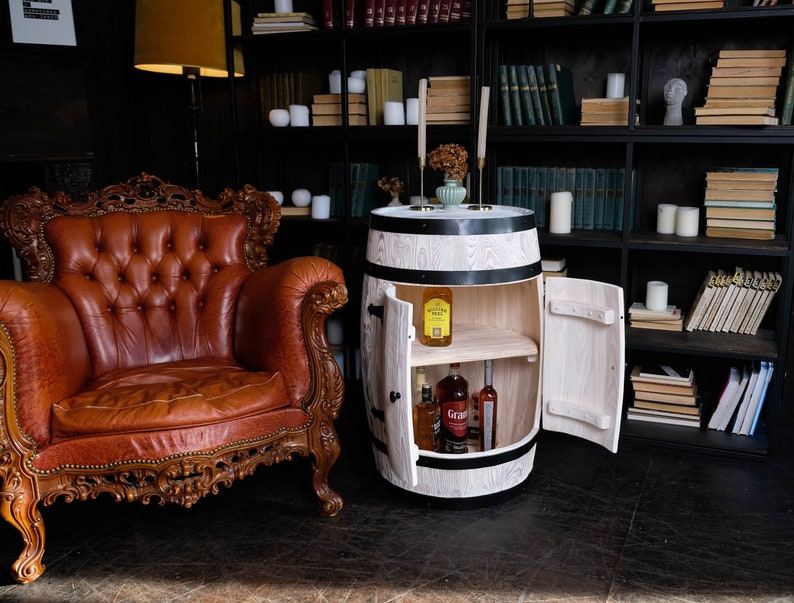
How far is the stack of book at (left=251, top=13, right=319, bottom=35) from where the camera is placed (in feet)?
9.95

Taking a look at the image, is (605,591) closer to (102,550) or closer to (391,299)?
(391,299)

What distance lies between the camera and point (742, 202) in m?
2.65

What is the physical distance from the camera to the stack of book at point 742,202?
261cm

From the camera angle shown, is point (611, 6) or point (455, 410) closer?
point (455, 410)

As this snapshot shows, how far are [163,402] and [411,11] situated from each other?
1.77 meters

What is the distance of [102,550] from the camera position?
2.06 m

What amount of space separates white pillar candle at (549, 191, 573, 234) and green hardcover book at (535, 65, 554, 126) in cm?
27

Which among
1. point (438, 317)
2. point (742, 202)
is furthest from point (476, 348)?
point (742, 202)

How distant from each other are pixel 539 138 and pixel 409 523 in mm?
1437

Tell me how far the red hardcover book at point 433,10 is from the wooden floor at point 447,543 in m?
1.69

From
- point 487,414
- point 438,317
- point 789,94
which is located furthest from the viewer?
point 789,94

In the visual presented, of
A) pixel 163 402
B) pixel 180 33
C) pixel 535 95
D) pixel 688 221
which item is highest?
pixel 180 33

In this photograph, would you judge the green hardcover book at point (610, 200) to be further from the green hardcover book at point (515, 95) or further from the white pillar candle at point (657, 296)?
the green hardcover book at point (515, 95)

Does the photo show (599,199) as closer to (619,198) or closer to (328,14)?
(619,198)
